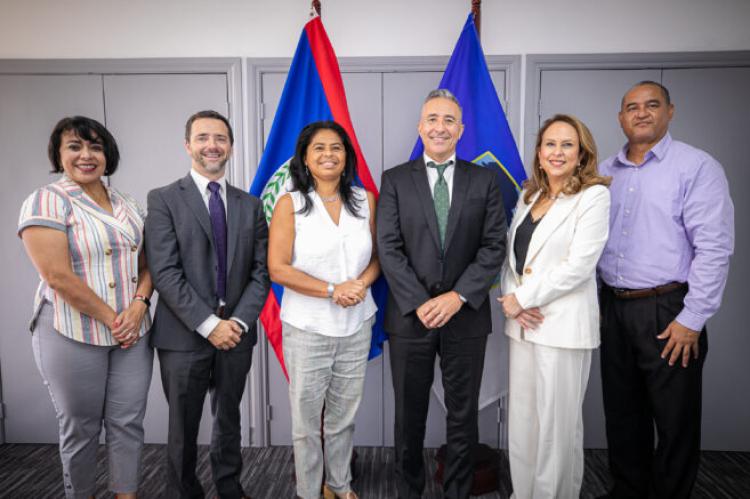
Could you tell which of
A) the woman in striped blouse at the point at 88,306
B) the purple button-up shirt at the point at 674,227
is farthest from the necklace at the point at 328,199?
the purple button-up shirt at the point at 674,227

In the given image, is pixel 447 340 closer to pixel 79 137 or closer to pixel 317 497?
pixel 317 497

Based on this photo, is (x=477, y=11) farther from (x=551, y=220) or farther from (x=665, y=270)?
(x=665, y=270)

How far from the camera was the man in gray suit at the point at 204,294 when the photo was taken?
1.83 m

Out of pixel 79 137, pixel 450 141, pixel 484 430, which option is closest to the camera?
pixel 79 137

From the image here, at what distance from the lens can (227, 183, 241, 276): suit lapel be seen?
190cm

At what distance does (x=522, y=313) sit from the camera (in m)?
1.95

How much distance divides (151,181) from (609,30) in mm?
2944

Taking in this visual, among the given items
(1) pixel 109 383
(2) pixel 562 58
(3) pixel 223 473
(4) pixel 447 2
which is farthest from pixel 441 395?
(4) pixel 447 2

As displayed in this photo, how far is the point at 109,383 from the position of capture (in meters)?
1.87

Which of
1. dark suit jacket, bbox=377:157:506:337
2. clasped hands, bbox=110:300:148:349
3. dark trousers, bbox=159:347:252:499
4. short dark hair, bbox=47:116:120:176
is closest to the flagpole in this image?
dark suit jacket, bbox=377:157:506:337

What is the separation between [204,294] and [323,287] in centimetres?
50

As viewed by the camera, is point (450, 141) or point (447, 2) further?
point (447, 2)

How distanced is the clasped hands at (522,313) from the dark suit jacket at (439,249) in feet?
0.35

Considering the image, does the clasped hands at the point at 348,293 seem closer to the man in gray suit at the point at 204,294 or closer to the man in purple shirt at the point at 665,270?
the man in gray suit at the point at 204,294
